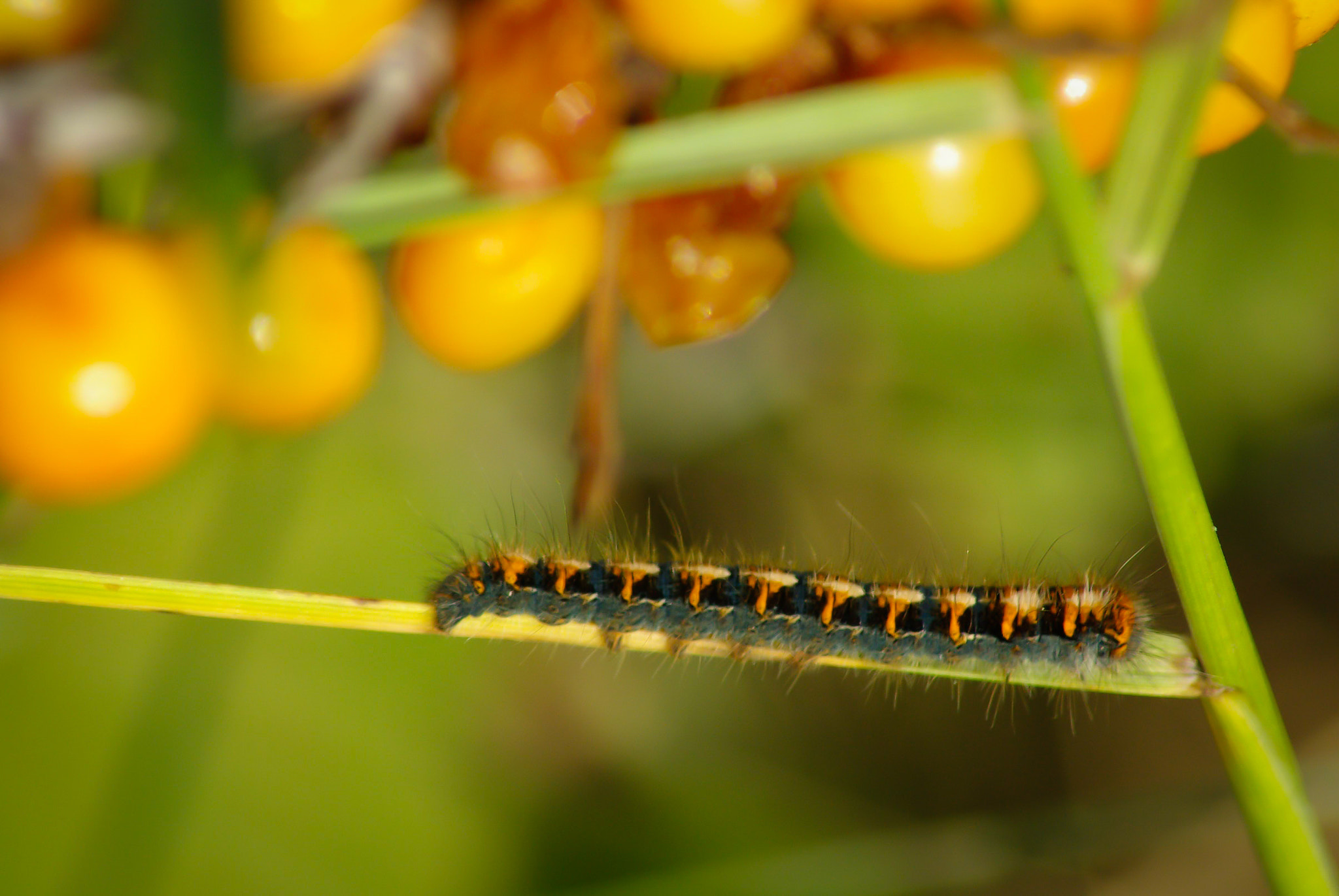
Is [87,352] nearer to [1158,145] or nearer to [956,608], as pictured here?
[1158,145]

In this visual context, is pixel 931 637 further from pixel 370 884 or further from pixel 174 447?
pixel 370 884

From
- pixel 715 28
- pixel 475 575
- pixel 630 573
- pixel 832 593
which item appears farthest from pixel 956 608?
pixel 715 28

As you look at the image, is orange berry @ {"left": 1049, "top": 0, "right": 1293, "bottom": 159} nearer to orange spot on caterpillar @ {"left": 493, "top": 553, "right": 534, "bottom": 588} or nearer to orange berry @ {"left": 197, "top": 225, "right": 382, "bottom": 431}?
orange berry @ {"left": 197, "top": 225, "right": 382, "bottom": 431}

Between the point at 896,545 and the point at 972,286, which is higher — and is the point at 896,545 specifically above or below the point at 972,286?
below

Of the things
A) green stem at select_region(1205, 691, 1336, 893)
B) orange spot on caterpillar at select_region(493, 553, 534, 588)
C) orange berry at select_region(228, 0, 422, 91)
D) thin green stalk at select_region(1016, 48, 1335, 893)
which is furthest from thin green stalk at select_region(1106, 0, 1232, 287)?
orange spot on caterpillar at select_region(493, 553, 534, 588)

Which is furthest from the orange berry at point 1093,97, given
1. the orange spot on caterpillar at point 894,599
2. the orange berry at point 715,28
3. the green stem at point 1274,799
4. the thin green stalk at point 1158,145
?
the orange spot on caterpillar at point 894,599

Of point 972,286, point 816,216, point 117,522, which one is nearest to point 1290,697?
point 972,286
